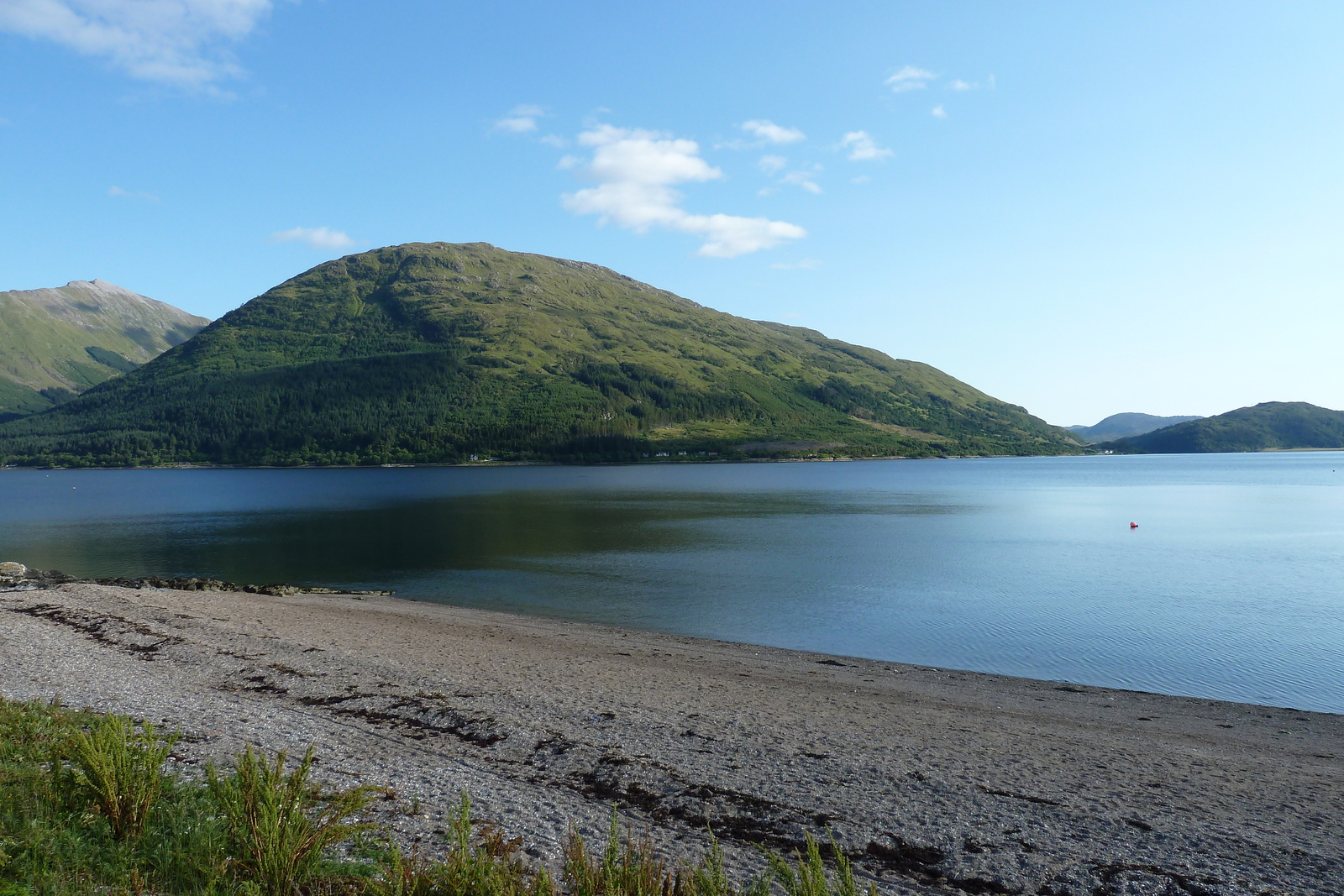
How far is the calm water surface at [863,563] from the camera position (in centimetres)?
2731

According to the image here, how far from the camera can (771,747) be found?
44.0 ft

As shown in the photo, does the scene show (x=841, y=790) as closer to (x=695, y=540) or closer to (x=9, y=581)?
(x=9, y=581)

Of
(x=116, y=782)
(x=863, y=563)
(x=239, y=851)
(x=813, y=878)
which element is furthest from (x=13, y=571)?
(x=863, y=563)

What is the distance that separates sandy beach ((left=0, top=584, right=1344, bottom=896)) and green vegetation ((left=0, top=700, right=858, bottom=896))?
164 cm

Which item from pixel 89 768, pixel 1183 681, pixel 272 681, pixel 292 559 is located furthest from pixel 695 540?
pixel 89 768

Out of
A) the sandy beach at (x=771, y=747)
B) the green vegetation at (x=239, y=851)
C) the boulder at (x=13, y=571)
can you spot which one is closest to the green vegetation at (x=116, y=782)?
the green vegetation at (x=239, y=851)

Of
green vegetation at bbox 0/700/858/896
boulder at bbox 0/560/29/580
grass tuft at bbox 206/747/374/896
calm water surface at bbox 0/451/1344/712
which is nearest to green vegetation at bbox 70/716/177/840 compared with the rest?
green vegetation at bbox 0/700/858/896

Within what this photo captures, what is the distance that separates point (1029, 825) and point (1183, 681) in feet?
55.6

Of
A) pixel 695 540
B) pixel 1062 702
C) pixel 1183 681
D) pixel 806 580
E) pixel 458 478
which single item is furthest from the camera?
pixel 458 478

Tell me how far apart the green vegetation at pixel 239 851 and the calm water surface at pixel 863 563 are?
21736 mm

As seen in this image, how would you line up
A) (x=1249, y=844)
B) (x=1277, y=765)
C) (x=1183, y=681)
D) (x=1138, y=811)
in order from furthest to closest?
(x=1183, y=681) < (x=1277, y=765) < (x=1138, y=811) < (x=1249, y=844)

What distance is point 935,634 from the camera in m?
29.4

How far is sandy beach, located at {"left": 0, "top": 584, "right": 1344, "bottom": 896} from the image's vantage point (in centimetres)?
929

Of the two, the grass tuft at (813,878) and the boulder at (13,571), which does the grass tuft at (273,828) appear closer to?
the grass tuft at (813,878)
